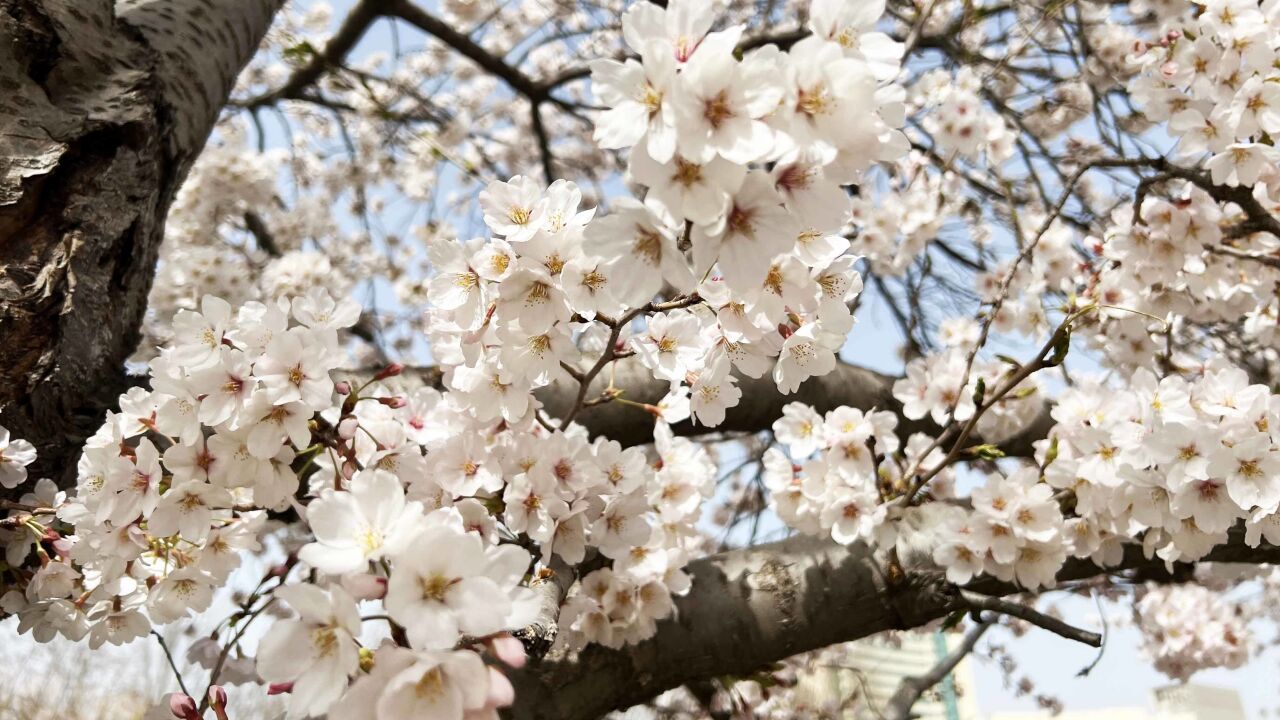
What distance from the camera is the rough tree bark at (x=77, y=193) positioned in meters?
1.17

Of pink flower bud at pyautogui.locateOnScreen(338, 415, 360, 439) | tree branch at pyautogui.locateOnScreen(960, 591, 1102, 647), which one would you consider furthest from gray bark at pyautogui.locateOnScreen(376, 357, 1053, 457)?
pink flower bud at pyautogui.locateOnScreen(338, 415, 360, 439)

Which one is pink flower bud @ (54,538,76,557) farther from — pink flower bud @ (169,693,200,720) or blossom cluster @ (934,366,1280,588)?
blossom cluster @ (934,366,1280,588)

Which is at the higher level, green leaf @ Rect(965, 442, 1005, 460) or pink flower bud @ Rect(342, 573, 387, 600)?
green leaf @ Rect(965, 442, 1005, 460)

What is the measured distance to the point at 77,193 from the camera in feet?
4.10

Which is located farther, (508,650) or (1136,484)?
(1136,484)

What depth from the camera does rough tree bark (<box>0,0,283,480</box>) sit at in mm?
1167

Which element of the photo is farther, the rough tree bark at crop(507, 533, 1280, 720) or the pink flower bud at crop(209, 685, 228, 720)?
the rough tree bark at crop(507, 533, 1280, 720)

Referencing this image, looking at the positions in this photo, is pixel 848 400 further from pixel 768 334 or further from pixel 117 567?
pixel 117 567

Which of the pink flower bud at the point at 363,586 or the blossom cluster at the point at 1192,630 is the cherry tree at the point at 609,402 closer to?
the pink flower bud at the point at 363,586

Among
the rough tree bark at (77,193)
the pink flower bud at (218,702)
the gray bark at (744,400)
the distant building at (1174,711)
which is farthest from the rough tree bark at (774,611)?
the distant building at (1174,711)

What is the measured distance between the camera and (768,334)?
96cm

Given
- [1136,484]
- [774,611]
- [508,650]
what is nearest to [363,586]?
[508,650]

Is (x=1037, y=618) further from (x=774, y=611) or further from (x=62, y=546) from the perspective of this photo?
(x=62, y=546)

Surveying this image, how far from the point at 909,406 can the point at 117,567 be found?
→ 5.24 feet
